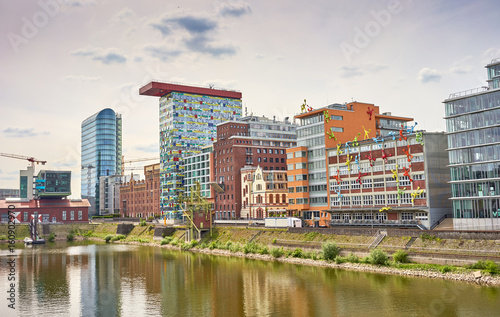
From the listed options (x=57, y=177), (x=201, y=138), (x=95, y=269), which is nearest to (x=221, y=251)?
(x=95, y=269)

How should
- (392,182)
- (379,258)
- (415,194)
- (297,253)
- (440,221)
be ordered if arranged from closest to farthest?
(379,258) → (297,253) → (440,221) → (415,194) → (392,182)

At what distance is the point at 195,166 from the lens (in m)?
173

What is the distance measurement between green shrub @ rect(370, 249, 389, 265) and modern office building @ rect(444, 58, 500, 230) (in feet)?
52.4

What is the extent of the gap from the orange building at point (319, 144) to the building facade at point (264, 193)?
34.7ft

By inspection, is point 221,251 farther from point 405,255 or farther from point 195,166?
point 195,166

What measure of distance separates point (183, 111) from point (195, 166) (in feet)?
111

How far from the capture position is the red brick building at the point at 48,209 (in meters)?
175

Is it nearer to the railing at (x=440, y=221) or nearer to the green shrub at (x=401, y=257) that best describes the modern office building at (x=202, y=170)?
the railing at (x=440, y=221)

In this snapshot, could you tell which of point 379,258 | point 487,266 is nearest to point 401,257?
point 379,258

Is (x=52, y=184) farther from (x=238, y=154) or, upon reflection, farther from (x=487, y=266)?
(x=487, y=266)

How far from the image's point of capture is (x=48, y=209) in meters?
182

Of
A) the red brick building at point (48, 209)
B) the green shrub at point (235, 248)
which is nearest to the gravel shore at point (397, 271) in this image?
the green shrub at point (235, 248)

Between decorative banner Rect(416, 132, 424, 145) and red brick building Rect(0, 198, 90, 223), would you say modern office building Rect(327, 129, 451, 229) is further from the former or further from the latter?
red brick building Rect(0, 198, 90, 223)

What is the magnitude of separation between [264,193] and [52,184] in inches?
4001
